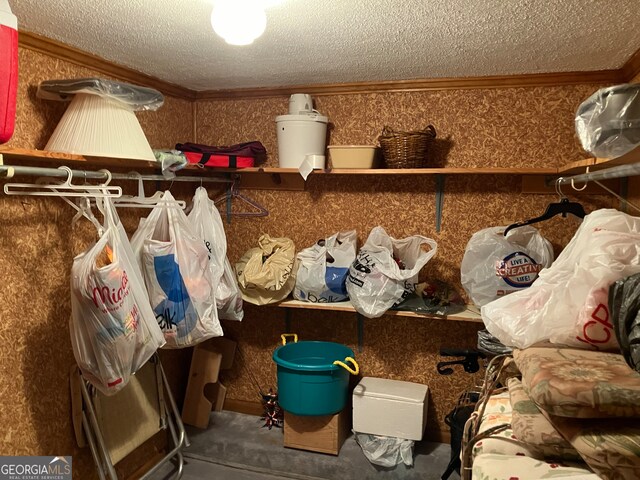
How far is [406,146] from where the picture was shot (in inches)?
94.9

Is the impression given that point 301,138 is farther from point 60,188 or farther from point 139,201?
point 60,188

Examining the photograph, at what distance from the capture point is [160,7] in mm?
1539

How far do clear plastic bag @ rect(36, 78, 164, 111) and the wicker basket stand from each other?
1.09m

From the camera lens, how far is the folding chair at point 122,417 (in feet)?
6.70

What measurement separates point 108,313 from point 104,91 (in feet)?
2.62

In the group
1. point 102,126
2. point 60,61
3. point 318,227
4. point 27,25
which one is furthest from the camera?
point 318,227

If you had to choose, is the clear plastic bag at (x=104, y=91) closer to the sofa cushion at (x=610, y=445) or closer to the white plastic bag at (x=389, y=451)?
the sofa cushion at (x=610, y=445)

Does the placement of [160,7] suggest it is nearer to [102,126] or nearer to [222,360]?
[102,126]

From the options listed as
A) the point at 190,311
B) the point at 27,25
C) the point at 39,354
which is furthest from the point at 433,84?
the point at 39,354

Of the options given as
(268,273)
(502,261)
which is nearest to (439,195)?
(502,261)

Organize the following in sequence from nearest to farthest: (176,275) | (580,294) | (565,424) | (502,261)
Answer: (565,424) → (580,294) → (176,275) → (502,261)

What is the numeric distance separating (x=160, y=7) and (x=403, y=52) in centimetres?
98

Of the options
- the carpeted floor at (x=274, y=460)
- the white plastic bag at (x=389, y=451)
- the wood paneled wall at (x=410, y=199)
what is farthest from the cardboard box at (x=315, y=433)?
the wood paneled wall at (x=410, y=199)

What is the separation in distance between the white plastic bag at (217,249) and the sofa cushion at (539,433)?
1.65 m
